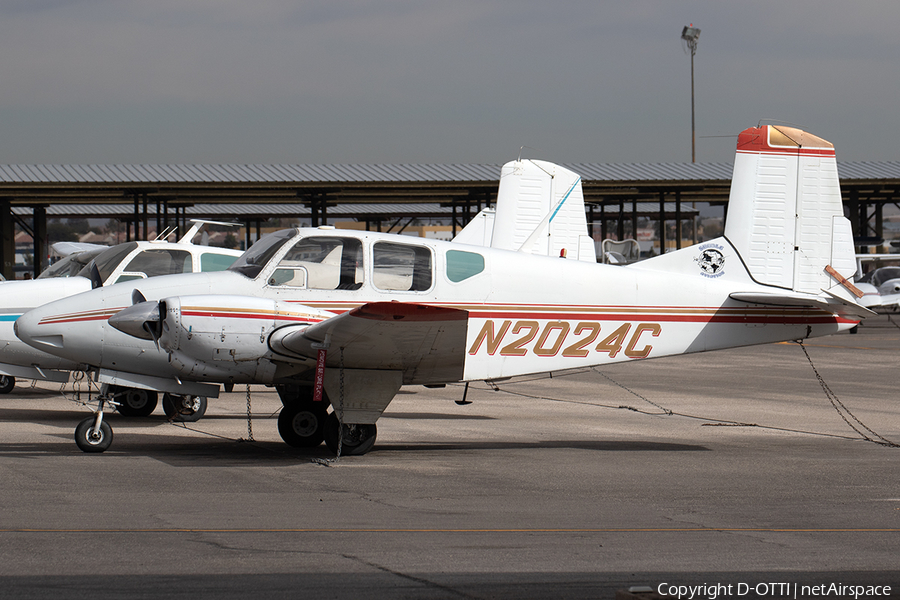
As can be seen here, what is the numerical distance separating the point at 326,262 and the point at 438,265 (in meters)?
1.18

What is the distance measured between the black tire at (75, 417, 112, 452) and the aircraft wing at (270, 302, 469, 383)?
2125 mm

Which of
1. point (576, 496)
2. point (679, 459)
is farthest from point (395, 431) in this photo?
point (576, 496)

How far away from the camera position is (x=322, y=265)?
31.5ft

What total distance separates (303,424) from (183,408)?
117 inches

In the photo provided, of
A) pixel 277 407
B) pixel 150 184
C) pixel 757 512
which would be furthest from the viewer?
pixel 150 184

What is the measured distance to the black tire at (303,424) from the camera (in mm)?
10078

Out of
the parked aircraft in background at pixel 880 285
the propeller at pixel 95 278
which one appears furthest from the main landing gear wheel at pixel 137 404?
the parked aircraft in background at pixel 880 285

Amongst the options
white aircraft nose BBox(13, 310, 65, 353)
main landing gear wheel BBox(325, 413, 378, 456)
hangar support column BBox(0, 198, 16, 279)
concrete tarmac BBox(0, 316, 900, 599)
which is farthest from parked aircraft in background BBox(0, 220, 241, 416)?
hangar support column BBox(0, 198, 16, 279)

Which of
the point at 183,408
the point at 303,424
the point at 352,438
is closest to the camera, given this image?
the point at 352,438

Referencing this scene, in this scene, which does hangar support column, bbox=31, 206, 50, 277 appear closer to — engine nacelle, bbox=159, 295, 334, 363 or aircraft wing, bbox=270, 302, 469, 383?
engine nacelle, bbox=159, 295, 334, 363

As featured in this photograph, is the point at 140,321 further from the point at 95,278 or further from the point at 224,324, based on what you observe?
the point at 95,278

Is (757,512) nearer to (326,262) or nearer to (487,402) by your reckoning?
(326,262)

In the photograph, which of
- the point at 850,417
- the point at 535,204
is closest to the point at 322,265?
the point at 535,204

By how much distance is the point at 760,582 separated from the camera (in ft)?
16.5
